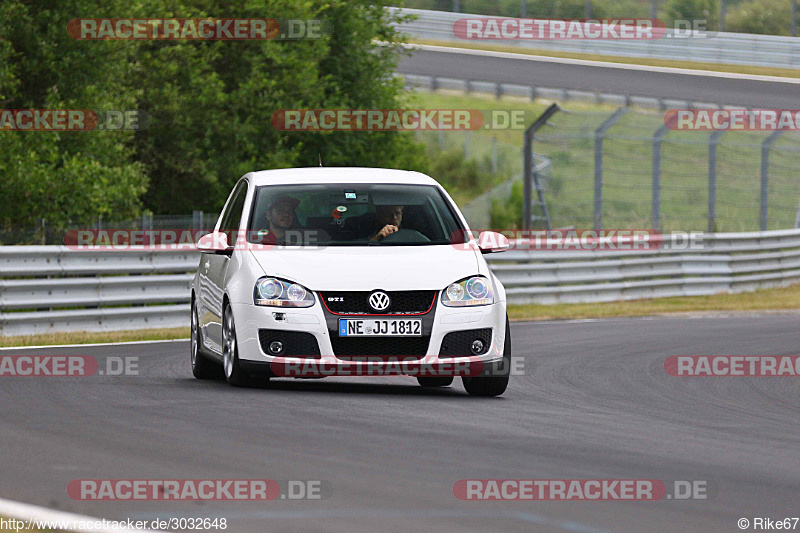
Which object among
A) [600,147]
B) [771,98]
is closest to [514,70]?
[771,98]

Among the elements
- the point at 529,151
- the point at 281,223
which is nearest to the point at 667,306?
the point at 529,151

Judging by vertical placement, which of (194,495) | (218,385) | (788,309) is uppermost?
(194,495)

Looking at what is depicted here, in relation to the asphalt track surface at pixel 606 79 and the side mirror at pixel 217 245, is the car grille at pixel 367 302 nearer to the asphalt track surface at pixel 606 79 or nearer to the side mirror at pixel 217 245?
the side mirror at pixel 217 245

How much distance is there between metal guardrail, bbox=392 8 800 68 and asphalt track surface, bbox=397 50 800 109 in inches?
78.6

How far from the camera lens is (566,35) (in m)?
50.2

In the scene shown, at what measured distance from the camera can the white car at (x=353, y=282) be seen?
977 cm

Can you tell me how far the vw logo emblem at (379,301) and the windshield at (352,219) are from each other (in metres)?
0.78

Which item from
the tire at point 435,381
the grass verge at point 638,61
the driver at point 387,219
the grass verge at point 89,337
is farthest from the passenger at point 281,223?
the grass verge at point 638,61

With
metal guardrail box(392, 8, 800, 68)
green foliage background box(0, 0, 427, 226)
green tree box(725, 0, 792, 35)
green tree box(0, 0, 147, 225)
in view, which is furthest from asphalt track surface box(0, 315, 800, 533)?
green tree box(725, 0, 792, 35)

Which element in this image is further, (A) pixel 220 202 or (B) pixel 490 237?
(A) pixel 220 202

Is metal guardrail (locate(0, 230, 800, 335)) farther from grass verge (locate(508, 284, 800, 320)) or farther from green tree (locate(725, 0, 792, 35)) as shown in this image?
green tree (locate(725, 0, 792, 35))

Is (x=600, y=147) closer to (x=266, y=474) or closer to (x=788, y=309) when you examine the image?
(x=788, y=309)

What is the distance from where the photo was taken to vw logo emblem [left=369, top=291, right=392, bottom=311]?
9727mm

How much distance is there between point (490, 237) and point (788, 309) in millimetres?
13352
